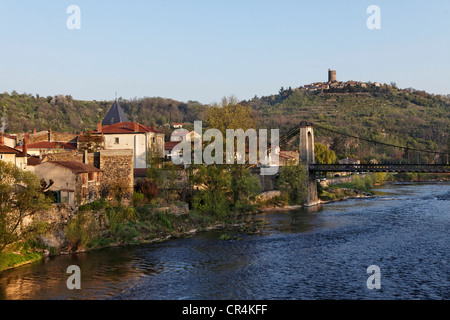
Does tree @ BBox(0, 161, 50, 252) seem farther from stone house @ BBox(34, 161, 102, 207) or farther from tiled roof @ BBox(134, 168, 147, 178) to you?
tiled roof @ BBox(134, 168, 147, 178)

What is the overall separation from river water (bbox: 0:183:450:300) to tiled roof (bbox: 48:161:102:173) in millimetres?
6755

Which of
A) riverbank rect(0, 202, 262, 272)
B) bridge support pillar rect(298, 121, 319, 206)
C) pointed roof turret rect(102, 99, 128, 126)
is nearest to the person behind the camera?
riverbank rect(0, 202, 262, 272)

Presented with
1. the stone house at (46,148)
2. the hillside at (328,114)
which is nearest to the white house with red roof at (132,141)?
the stone house at (46,148)

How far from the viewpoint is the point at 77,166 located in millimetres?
35688

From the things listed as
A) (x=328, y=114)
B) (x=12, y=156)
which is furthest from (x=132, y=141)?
(x=328, y=114)

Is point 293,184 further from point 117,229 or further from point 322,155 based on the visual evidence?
point 322,155

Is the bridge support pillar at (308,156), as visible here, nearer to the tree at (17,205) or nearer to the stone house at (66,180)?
the stone house at (66,180)

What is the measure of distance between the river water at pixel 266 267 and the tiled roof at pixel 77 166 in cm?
675

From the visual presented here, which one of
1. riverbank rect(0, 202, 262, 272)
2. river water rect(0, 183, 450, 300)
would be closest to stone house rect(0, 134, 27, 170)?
riverbank rect(0, 202, 262, 272)

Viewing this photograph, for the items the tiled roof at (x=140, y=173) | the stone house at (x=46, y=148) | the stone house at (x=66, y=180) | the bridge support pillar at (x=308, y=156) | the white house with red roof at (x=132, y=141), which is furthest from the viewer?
the bridge support pillar at (x=308, y=156)

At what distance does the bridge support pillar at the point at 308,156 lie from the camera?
58.8 m

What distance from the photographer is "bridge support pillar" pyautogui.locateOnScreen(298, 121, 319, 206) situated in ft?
193
